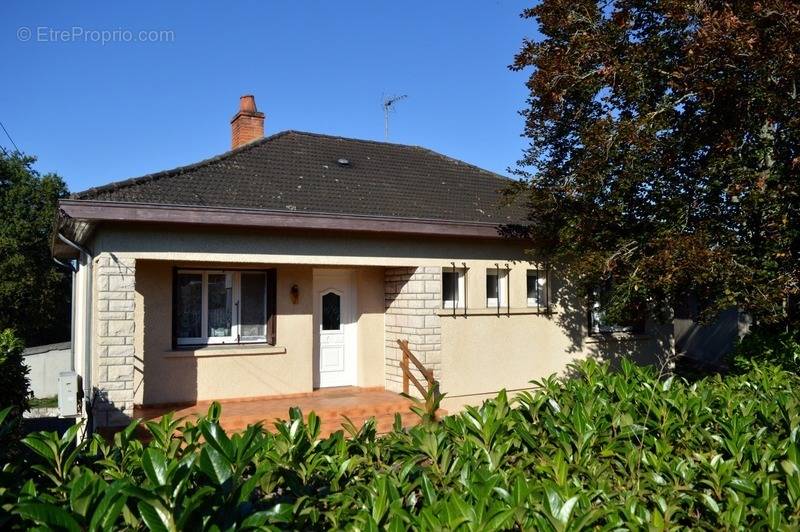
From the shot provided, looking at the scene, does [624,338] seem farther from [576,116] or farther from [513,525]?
[513,525]

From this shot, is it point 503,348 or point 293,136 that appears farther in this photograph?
point 293,136

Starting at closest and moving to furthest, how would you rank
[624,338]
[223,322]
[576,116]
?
[576,116] < [223,322] < [624,338]

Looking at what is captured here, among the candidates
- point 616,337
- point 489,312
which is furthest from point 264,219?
point 616,337

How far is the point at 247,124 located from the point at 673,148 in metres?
8.80

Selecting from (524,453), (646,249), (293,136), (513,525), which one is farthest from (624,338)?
(513,525)

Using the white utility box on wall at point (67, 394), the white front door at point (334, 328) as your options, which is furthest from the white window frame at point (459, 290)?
the white utility box on wall at point (67, 394)

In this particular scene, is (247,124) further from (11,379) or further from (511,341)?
(11,379)

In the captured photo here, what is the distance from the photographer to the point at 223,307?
10.8m

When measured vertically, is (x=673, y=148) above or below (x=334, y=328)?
above

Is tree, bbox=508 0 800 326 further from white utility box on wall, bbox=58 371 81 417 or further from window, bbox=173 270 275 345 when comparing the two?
white utility box on wall, bbox=58 371 81 417

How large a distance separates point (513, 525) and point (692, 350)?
2143 cm

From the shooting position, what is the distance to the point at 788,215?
26.4ft

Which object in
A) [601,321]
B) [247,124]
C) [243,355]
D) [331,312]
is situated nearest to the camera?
[243,355]

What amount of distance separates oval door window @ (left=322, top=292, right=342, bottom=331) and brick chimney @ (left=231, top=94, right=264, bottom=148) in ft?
13.9
